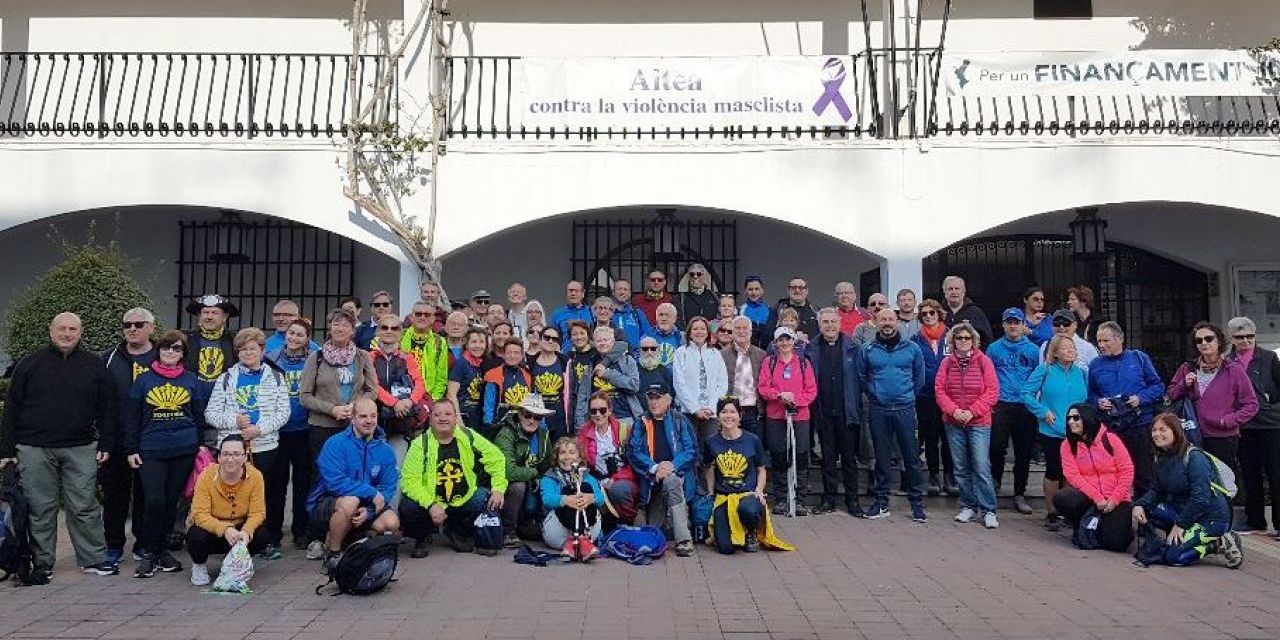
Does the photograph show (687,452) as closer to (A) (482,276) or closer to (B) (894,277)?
(B) (894,277)

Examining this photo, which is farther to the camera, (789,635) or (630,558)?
(630,558)

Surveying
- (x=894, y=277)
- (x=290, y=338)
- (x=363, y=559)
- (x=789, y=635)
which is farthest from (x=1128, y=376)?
(x=290, y=338)

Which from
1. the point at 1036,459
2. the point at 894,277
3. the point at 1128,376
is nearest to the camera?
the point at 1128,376

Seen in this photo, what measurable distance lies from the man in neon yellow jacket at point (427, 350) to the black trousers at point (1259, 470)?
6.85 metres

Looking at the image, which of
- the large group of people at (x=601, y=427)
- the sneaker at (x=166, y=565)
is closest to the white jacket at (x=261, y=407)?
the large group of people at (x=601, y=427)

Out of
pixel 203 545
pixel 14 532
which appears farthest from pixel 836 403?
pixel 14 532

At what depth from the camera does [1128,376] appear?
25.1ft

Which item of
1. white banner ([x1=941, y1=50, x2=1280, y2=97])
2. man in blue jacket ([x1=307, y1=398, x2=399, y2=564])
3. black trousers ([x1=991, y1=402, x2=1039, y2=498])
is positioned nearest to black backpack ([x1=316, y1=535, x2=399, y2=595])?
man in blue jacket ([x1=307, y1=398, x2=399, y2=564])

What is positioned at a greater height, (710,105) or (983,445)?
(710,105)

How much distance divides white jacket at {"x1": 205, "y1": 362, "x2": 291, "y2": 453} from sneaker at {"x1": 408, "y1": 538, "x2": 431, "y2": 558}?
127 centimetres

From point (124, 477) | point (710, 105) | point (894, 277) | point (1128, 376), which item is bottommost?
point (124, 477)

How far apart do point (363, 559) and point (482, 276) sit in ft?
23.6

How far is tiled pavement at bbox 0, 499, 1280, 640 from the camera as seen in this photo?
199 inches

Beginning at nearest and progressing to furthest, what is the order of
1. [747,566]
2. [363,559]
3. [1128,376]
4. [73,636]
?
1. [73,636]
2. [363,559]
3. [747,566]
4. [1128,376]
